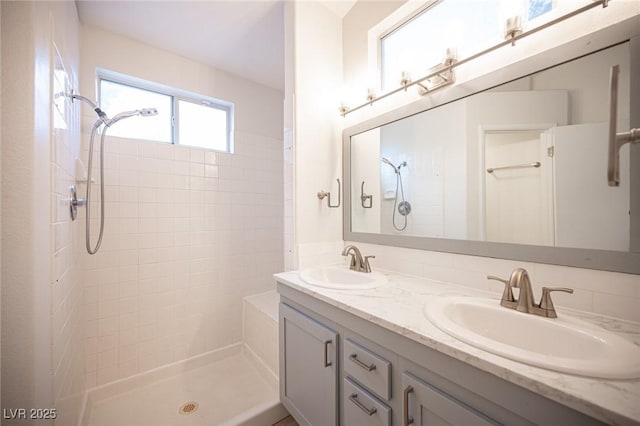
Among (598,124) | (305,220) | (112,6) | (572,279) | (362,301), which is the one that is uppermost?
(112,6)

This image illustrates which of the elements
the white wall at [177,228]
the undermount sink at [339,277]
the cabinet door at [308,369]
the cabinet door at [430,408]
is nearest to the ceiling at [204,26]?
the white wall at [177,228]

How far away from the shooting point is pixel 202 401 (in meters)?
1.67

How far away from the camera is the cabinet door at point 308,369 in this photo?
1.05m

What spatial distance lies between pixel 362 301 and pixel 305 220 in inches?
30.2

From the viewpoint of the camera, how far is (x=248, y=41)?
6.31 feet

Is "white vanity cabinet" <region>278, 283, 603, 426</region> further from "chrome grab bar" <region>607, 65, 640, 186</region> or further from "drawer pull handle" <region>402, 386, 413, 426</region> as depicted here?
"chrome grab bar" <region>607, 65, 640, 186</region>

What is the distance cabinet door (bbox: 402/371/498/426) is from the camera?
61 centimetres

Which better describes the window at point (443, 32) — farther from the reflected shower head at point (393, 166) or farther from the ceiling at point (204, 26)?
the ceiling at point (204, 26)

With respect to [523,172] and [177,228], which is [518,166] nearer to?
[523,172]

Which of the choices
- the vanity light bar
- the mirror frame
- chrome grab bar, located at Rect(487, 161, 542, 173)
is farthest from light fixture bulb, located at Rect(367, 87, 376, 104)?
chrome grab bar, located at Rect(487, 161, 542, 173)

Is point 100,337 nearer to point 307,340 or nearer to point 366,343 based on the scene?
point 307,340

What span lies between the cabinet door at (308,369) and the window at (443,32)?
1468mm

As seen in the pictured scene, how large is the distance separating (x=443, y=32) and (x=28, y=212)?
181cm

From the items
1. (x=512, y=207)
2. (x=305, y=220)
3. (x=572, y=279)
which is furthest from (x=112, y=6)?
(x=572, y=279)
